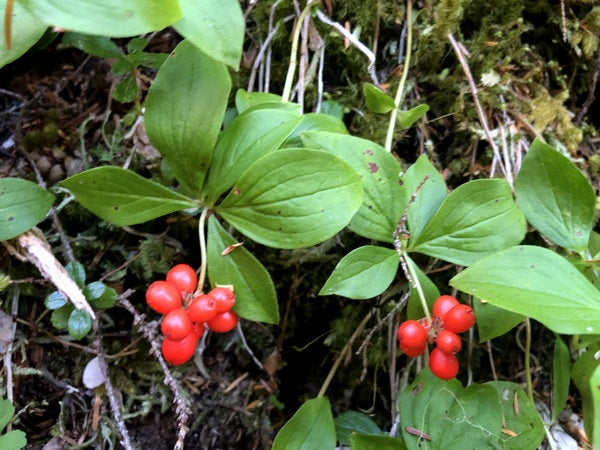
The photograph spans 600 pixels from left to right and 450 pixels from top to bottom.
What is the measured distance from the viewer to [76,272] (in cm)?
150

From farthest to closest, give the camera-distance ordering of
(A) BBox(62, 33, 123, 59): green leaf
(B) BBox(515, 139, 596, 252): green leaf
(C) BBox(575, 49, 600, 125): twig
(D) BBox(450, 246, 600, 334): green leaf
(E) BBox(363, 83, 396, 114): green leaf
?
1. (C) BBox(575, 49, 600, 125): twig
2. (A) BBox(62, 33, 123, 59): green leaf
3. (E) BBox(363, 83, 396, 114): green leaf
4. (B) BBox(515, 139, 596, 252): green leaf
5. (D) BBox(450, 246, 600, 334): green leaf

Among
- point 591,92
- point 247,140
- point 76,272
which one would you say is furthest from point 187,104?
point 591,92

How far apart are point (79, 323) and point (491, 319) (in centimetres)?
112

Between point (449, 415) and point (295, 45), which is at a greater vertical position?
point (295, 45)

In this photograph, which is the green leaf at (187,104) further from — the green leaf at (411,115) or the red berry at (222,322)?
the green leaf at (411,115)

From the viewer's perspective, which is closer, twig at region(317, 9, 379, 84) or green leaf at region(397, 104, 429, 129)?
green leaf at region(397, 104, 429, 129)

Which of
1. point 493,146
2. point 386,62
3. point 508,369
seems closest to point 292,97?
point 386,62

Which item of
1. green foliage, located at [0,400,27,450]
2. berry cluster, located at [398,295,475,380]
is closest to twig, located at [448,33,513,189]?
berry cluster, located at [398,295,475,380]

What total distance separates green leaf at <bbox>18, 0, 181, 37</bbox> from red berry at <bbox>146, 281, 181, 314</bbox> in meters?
0.56

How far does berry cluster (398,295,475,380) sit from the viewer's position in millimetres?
1214

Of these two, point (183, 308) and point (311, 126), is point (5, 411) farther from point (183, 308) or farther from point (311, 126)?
point (311, 126)

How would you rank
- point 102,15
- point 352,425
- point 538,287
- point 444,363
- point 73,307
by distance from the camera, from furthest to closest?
point 352,425, point 73,307, point 444,363, point 538,287, point 102,15

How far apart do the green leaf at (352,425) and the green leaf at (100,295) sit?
0.80 meters

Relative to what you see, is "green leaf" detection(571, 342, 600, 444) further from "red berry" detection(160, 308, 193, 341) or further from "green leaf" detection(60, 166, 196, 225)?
"green leaf" detection(60, 166, 196, 225)
